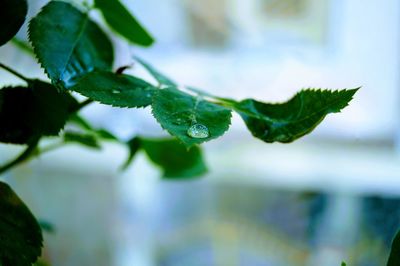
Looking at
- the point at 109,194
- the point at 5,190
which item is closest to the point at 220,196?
the point at 109,194

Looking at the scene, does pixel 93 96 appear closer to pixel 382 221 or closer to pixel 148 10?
pixel 382 221

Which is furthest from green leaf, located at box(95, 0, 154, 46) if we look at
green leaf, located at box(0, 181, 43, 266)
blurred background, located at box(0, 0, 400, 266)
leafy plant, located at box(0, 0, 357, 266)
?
blurred background, located at box(0, 0, 400, 266)

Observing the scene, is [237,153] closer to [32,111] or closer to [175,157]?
[175,157]

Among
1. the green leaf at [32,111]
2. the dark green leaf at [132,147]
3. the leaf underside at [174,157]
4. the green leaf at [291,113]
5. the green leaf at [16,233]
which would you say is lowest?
the green leaf at [16,233]

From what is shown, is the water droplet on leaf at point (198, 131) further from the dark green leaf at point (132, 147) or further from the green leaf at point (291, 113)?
the dark green leaf at point (132, 147)

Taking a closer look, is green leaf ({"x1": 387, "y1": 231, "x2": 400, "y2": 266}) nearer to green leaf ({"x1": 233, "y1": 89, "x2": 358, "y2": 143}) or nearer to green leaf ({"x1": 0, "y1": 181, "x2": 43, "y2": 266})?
green leaf ({"x1": 233, "y1": 89, "x2": 358, "y2": 143})

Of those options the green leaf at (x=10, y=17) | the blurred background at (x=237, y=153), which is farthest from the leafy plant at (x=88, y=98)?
the blurred background at (x=237, y=153)

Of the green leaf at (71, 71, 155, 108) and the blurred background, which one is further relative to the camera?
the blurred background

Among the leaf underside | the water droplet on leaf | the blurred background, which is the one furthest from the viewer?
the blurred background
